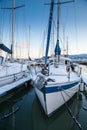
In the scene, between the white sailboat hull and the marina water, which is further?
the white sailboat hull

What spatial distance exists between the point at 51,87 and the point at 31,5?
13.2m

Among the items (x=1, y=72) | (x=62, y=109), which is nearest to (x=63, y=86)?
(x=62, y=109)

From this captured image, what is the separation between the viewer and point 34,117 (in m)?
7.20

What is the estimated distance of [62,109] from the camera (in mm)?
7812

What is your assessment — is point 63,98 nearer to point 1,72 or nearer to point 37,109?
point 37,109

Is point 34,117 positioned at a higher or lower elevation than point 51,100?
lower

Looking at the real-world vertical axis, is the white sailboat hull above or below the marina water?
above

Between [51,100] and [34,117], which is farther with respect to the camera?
[34,117]

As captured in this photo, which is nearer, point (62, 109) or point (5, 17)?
point (62, 109)

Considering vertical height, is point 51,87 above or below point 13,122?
above

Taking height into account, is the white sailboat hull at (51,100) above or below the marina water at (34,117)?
above

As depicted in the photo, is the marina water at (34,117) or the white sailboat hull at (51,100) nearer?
the marina water at (34,117)

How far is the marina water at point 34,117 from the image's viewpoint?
6.31 meters

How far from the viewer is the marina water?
6309 millimetres
